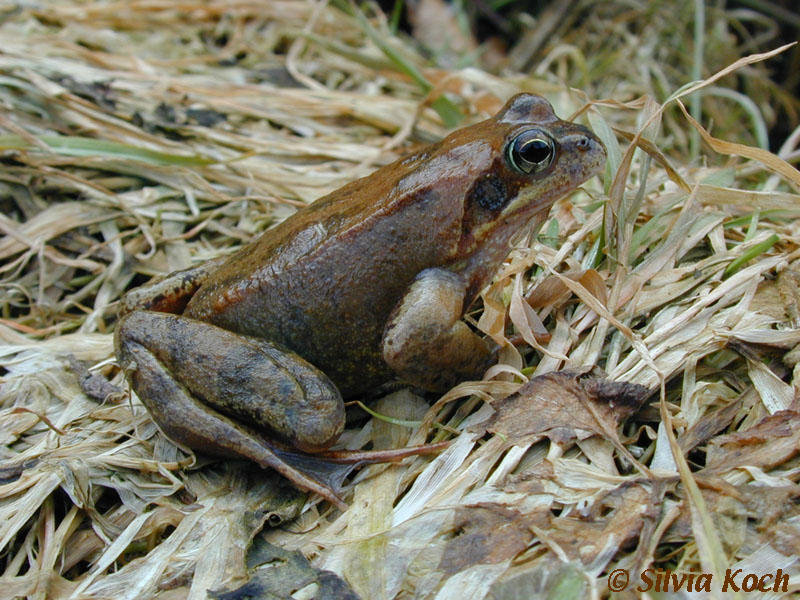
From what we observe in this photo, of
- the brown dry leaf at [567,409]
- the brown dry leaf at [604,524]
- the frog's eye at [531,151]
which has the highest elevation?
the frog's eye at [531,151]

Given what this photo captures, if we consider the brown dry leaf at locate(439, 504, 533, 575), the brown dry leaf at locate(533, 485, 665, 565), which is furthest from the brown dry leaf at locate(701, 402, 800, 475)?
the brown dry leaf at locate(439, 504, 533, 575)

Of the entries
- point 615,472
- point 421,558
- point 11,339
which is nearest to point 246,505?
point 421,558

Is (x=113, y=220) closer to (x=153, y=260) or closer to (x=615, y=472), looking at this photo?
(x=153, y=260)

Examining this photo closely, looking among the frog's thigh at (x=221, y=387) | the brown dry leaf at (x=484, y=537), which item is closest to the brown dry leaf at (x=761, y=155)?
the brown dry leaf at (x=484, y=537)

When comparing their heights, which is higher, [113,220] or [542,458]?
[113,220]

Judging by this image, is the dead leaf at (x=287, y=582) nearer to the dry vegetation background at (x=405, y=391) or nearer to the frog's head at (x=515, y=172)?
the dry vegetation background at (x=405, y=391)

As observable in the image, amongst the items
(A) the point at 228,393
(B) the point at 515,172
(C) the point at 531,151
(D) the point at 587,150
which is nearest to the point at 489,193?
(B) the point at 515,172

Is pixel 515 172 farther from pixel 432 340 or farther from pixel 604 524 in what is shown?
pixel 604 524
